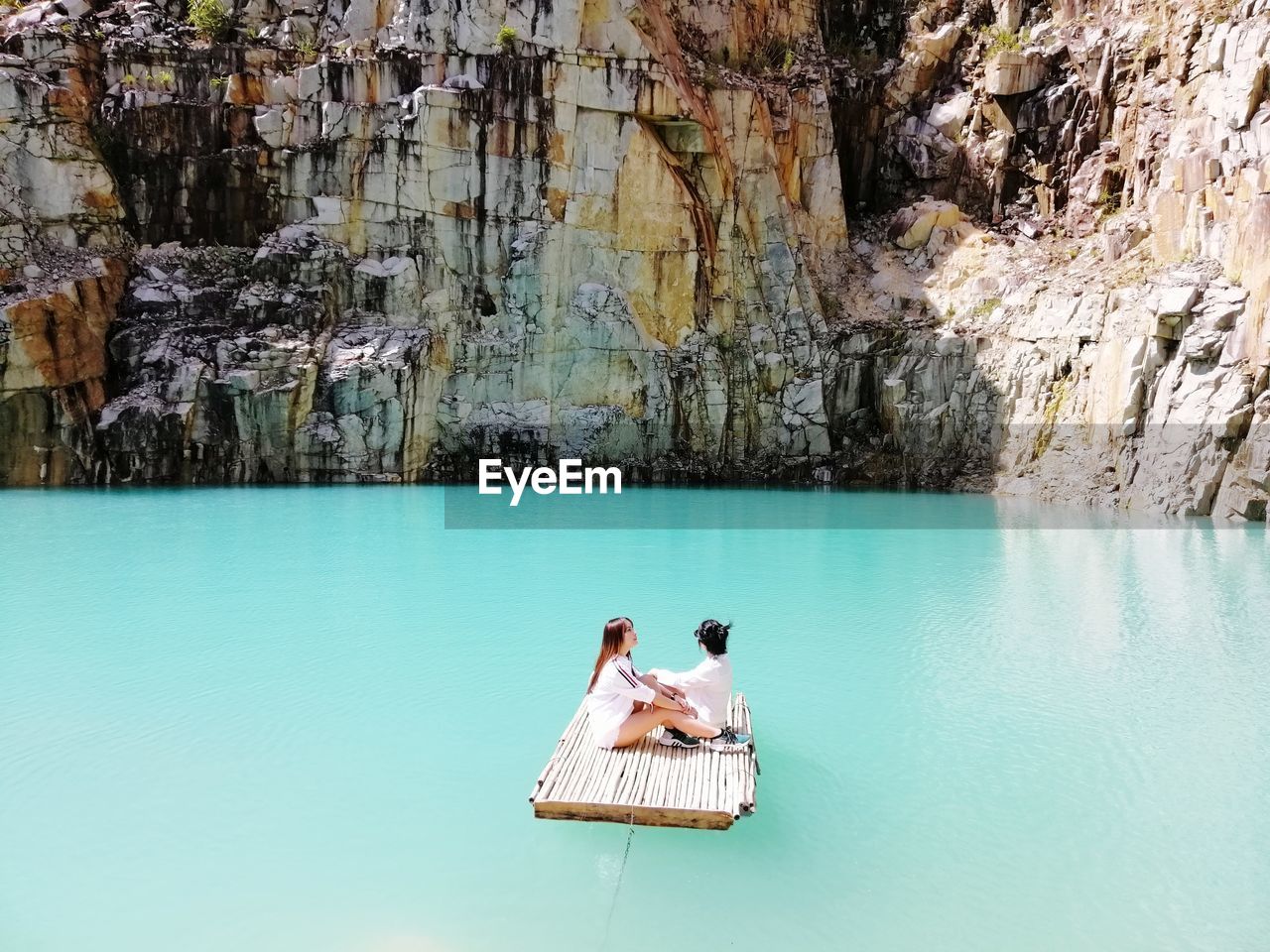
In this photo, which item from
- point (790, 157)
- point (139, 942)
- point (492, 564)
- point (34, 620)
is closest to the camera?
point (139, 942)

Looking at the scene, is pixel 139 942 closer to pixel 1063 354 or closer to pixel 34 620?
pixel 34 620

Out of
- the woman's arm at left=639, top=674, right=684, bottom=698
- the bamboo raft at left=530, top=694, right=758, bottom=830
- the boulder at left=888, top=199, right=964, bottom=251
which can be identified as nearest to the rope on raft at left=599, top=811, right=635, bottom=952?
the bamboo raft at left=530, top=694, right=758, bottom=830

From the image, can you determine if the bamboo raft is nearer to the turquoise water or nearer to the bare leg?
the bare leg

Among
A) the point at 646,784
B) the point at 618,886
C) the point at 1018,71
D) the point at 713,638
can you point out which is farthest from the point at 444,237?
the point at 618,886

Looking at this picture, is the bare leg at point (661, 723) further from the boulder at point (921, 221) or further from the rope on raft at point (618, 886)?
the boulder at point (921, 221)

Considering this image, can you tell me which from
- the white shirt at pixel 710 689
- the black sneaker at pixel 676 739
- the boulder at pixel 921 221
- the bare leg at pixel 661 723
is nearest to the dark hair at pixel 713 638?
the white shirt at pixel 710 689

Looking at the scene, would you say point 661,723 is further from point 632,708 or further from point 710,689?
A: point 710,689

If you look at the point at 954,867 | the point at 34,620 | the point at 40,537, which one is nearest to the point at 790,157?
the point at 40,537
